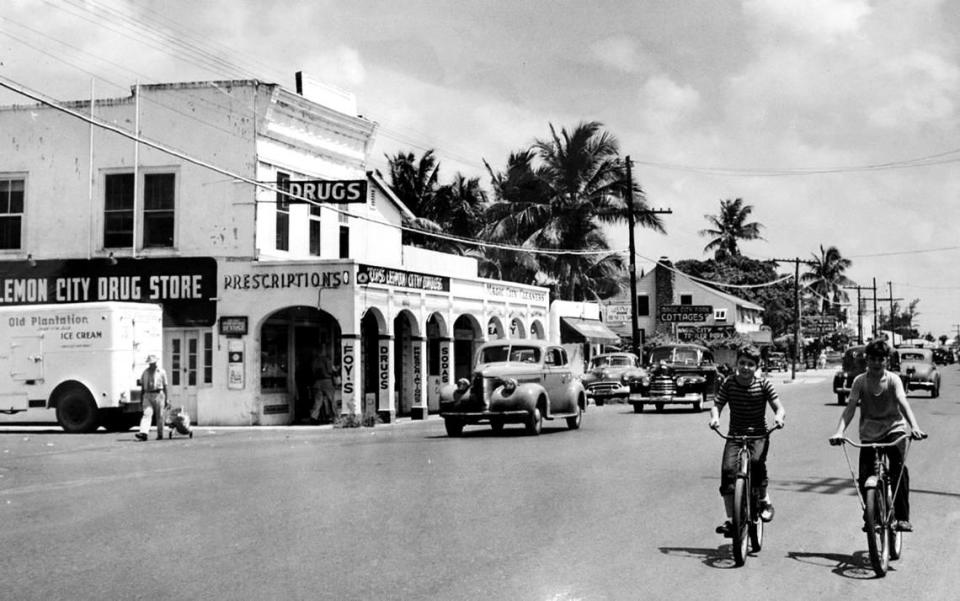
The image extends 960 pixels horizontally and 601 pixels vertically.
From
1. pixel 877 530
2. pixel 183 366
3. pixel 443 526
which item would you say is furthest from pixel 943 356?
pixel 877 530

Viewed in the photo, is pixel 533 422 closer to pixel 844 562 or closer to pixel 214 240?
pixel 214 240

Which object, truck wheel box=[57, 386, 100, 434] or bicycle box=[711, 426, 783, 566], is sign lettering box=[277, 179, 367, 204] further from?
bicycle box=[711, 426, 783, 566]

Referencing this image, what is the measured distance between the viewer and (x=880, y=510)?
7.72 meters

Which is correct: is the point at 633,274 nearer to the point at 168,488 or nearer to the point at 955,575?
the point at 168,488

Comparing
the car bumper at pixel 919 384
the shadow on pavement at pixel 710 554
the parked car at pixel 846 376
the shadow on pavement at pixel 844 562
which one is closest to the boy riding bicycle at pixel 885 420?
the shadow on pavement at pixel 844 562

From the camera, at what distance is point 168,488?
1265 cm

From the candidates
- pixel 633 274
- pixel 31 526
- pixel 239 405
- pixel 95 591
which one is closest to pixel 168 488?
pixel 31 526

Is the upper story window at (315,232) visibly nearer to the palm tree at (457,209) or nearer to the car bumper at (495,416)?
the car bumper at (495,416)

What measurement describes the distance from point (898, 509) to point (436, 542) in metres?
3.81

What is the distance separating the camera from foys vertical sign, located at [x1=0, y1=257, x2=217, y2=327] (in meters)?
27.5

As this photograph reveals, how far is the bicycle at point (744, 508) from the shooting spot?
7.81m

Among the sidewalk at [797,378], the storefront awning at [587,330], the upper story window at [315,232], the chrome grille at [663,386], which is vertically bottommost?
the sidewalk at [797,378]

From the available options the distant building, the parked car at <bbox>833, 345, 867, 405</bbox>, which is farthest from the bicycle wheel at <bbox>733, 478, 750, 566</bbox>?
the distant building

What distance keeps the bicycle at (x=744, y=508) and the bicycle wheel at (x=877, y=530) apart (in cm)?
90
